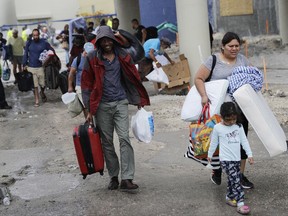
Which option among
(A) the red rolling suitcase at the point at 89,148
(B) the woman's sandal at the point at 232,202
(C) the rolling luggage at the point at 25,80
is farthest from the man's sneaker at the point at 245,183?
(C) the rolling luggage at the point at 25,80

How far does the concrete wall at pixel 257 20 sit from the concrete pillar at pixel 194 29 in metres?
16.2

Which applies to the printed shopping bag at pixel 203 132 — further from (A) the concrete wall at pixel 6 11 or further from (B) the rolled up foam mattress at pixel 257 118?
(A) the concrete wall at pixel 6 11

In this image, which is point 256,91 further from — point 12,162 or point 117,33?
point 12,162

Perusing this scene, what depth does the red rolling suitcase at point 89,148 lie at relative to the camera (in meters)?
6.75

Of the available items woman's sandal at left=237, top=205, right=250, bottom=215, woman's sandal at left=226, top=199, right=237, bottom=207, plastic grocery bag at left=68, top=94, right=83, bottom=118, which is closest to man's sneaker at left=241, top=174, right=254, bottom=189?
woman's sandal at left=226, top=199, right=237, bottom=207

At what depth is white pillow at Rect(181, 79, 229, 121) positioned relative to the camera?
20.9 ft

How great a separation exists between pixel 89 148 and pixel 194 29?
28.8ft

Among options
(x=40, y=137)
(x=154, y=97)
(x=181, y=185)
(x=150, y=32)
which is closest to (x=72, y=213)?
(x=181, y=185)

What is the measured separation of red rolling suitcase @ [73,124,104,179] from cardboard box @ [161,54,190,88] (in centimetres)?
747

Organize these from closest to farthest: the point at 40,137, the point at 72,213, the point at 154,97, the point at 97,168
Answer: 1. the point at 72,213
2. the point at 97,168
3. the point at 40,137
4. the point at 154,97

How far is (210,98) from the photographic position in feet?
21.2

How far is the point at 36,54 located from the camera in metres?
14.3

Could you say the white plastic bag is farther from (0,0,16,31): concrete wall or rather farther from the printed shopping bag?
(0,0,16,31): concrete wall

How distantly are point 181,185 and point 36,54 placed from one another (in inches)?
315
